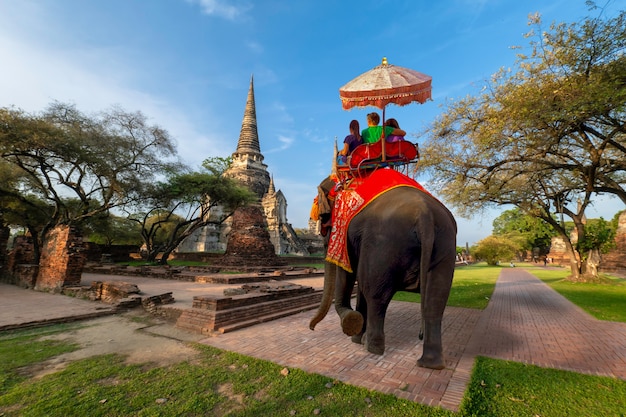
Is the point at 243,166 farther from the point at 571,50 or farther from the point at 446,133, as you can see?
the point at 571,50

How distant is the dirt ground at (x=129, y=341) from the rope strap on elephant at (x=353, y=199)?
2.45m

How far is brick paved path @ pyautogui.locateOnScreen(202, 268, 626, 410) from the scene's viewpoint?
331cm

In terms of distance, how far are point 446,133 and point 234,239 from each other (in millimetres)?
15513

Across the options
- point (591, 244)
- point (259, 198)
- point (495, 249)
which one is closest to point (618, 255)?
point (495, 249)

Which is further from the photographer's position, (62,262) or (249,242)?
(249,242)

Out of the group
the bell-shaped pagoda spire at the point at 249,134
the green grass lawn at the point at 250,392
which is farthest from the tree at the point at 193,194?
the green grass lawn at the point at 250,392

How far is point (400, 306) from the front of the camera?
317 inches

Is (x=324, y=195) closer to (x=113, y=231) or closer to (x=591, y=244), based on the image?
(x=591, y=244)

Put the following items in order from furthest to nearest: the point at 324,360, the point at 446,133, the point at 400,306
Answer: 1. the point at 446,133
2. the point at 400,306
3. the point at 324,360

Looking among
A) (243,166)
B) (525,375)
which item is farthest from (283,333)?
(243,166)

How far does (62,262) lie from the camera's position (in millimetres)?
9289

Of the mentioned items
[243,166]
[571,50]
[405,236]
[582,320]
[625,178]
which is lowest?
[582,320]

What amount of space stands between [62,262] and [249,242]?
12297 millimetres

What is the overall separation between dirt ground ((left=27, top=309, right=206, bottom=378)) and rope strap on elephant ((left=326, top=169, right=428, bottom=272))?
245cm
